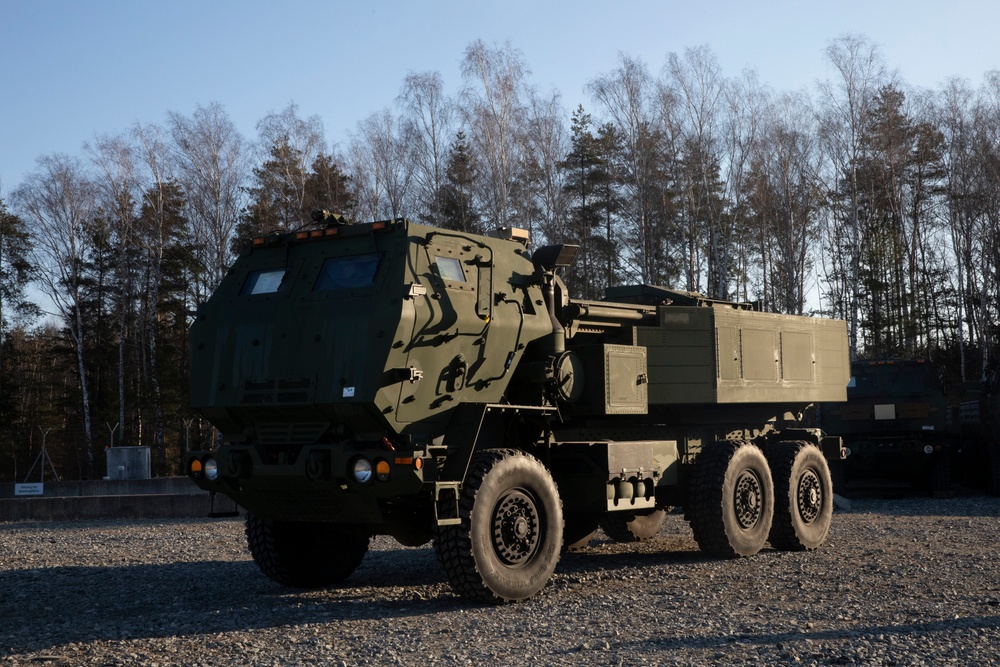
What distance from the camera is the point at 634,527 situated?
43.6 feet

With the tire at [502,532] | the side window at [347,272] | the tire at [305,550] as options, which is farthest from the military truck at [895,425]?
the side window at [347,272]

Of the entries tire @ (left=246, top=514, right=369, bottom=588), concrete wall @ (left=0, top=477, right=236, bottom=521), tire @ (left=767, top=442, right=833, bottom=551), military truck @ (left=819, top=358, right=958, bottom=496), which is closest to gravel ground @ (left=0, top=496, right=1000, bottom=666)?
tire @ (left=246, top=514, right=369, bottom=588)

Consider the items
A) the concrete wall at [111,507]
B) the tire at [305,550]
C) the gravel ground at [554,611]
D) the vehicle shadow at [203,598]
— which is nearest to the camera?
the gravel ground at [554,611]

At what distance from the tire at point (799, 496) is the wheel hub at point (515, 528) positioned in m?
4.02

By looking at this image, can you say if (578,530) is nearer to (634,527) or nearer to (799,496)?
(634,527)

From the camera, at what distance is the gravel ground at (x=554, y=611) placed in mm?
6762

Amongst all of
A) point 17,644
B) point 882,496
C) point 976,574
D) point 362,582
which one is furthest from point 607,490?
point 882,496

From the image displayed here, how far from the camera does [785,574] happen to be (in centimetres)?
1011

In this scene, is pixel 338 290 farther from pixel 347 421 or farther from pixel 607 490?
pixel 607 490

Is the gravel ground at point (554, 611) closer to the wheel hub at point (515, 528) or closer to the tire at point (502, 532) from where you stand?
the tire at point (502, 532)

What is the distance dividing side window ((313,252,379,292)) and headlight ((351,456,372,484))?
141 cm

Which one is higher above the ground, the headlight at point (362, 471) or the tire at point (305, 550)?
the headlight at point (362, 471)

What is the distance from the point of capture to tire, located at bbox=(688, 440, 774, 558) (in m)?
11.0

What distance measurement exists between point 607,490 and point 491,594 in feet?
6.20
